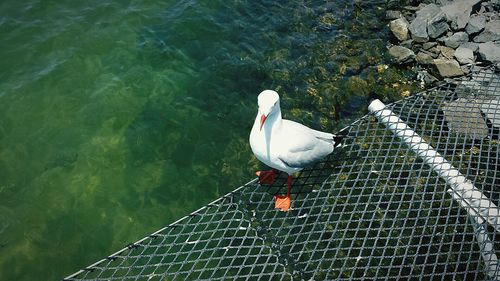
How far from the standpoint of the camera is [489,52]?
25.1 ft

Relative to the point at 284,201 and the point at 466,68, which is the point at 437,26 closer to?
the point at 466,68

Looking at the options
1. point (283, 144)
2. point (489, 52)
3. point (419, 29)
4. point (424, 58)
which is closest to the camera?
point (283, 144)

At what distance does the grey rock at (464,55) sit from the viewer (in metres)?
7.84

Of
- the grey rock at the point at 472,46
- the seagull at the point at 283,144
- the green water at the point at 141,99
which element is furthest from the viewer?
the grey rock at the point at 472,46

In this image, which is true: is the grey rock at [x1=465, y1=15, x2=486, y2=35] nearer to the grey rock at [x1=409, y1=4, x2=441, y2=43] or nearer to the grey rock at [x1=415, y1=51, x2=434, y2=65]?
the grey rock at [x1=409, y1=4, x2=441, y2=43]

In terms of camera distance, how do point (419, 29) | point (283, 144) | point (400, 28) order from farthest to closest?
point (400, 28)
point (419, 29)
point (283, 144)

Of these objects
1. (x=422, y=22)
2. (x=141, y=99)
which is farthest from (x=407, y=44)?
(x=141, y=99)

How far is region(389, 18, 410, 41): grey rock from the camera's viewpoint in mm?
8766

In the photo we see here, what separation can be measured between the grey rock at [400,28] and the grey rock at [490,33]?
4.34 feet

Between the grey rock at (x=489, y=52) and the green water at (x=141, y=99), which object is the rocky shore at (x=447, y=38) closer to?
the grey rock at (x=489, y=52)

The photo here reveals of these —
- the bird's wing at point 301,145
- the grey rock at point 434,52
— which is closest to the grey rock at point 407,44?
the grey rock at point 434,52

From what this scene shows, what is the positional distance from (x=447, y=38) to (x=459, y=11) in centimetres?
75

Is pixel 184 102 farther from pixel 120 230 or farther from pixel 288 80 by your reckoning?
pixel 120 230

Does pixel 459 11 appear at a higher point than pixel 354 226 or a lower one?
higher
